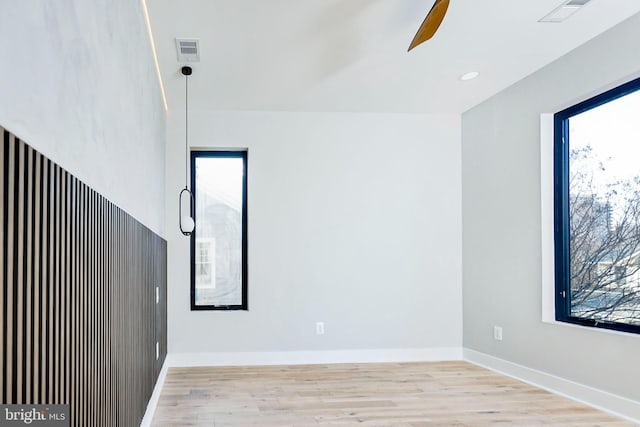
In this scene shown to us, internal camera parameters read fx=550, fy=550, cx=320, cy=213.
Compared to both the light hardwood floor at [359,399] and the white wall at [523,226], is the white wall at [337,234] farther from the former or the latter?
the light hardwood floor at [359,399]

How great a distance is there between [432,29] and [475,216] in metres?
2.66

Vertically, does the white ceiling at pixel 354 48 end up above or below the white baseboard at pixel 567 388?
above

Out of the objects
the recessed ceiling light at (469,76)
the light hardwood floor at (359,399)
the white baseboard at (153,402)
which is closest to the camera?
the white baseboard at (153,402)

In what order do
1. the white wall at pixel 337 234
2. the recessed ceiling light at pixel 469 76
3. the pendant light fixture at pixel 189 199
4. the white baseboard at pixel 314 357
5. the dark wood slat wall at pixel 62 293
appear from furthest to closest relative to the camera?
the white wall at pixel 337 234 → the white baseboard at pixel 314 357 → the pendant light fixture at pixel 189 199 → the recessed ceiling light at pixel 469 76 → the dark wood slat wall at pixel 62 293

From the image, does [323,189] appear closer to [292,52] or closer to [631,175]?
[292,52]

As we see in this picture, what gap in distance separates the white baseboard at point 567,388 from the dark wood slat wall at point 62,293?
2.97 m

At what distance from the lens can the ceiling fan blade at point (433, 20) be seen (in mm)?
2810

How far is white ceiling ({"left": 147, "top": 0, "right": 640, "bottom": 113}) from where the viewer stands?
326 centimetres

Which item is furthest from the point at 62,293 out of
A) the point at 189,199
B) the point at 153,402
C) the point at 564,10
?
the point at 189,199

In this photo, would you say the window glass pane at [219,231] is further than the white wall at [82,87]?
Yes

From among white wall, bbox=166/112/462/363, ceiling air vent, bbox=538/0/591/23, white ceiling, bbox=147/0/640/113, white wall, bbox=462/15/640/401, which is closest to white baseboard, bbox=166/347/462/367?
white wall, bbox=166/112/462/363

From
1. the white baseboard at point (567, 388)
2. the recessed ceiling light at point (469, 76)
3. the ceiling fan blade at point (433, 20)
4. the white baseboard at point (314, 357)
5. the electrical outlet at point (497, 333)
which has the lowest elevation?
the white baseboard at point (314, 357)

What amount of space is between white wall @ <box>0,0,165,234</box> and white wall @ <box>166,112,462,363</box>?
7.18ft

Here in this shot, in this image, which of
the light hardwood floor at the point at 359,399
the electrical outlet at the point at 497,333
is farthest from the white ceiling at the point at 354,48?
the light hardwood floor at the point at 359,399
